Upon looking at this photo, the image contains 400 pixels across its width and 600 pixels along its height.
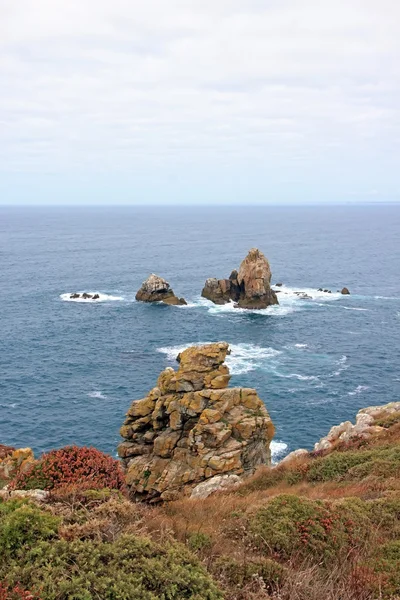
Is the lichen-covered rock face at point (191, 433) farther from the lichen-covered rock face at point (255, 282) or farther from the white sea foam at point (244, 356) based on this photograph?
the lichen-covered rock face at point (255, 282)

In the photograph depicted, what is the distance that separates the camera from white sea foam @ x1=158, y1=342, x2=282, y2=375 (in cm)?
7125

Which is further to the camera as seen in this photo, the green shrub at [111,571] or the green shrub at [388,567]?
the green shrub at [388,567]

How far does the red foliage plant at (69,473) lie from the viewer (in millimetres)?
18906

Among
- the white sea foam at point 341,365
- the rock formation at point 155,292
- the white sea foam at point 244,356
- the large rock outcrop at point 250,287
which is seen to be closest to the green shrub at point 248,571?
the white sea foam at point 244,356

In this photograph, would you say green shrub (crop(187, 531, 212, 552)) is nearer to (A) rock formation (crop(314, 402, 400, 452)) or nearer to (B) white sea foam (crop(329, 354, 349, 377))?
(A) rock formation (crop(314, 402, 400, 452))

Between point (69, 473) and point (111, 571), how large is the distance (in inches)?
394

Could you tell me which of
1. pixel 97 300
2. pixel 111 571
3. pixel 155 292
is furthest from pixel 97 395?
pixel 111 571

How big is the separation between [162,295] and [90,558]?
96.7 metres

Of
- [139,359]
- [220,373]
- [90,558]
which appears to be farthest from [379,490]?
[139,359]

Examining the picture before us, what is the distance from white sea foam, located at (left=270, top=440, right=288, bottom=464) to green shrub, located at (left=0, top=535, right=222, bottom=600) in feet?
126

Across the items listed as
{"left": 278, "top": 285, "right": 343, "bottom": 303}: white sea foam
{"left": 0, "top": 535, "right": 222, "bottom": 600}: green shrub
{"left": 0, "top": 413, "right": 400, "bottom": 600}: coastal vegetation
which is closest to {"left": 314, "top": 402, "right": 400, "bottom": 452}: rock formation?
{"left": 0, "top": 413, "right": 400, "bottom": 600}: coastal vegetation

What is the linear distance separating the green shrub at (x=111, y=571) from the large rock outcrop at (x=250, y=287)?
92933mm

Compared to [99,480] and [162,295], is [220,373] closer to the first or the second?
[99,480]

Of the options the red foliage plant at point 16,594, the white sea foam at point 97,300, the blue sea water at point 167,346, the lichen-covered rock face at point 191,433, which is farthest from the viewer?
the white sea foam at point 97,300
